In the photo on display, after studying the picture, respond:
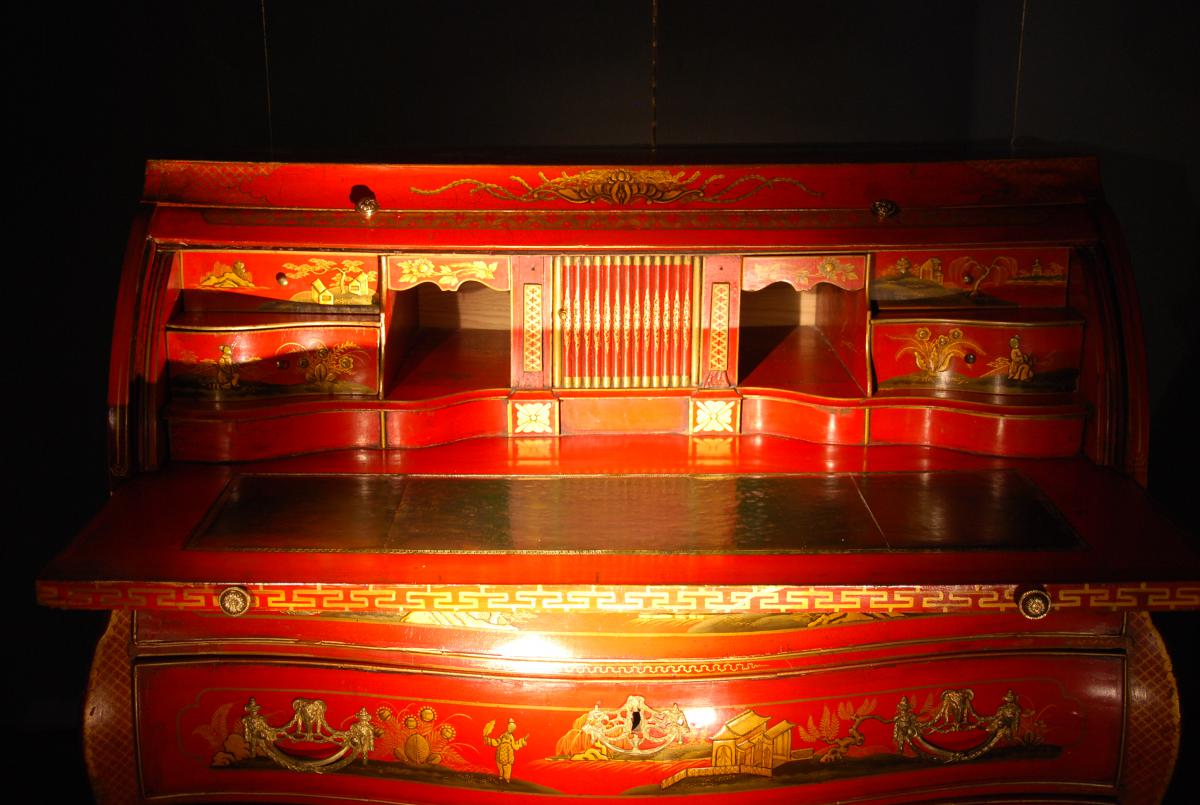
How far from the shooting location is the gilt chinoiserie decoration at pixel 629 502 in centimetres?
245

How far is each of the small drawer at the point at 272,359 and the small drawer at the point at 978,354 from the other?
1294 millimetres

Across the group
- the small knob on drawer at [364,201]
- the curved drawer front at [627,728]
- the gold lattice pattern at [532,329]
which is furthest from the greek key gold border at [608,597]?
the small knob on drawer at [364,201]

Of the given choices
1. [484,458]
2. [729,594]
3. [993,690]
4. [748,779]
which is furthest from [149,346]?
[993,690]

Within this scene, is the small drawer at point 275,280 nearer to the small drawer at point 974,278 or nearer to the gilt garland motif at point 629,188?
the gilt garland motif at point 629,188

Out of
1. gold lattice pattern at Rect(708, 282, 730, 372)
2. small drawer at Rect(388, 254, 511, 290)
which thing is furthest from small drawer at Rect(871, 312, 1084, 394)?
small drawer at Rect(388, 254, 511, 290)

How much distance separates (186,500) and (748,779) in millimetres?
1414

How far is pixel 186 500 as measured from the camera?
2.69 metres

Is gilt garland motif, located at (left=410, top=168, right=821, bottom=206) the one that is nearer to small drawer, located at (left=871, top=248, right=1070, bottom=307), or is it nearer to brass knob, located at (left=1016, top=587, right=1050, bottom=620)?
small drawer, located at (left=871, top=248, right=1070, bottom=307)

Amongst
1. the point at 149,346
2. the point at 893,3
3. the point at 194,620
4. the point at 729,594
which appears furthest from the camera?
the point at 893,3

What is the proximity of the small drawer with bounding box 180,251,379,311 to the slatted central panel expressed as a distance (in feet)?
1.62

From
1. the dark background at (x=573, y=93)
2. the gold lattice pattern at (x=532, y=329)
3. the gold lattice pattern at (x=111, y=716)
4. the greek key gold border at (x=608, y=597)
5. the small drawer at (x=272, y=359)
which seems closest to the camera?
the greek key gold border at (x=608, y=597)

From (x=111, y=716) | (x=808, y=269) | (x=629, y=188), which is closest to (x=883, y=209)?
(x=808, y=269)

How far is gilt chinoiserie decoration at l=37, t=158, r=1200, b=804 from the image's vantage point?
2445mm

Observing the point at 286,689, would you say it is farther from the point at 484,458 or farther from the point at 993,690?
the point at 993,690
